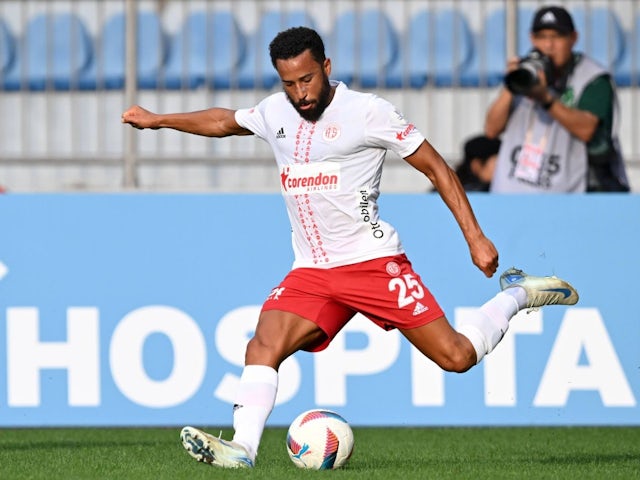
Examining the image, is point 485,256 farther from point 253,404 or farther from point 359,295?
point 253,404

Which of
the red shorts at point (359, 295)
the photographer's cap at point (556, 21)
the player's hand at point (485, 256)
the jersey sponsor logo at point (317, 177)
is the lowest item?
the red shorts at point (359, 295)

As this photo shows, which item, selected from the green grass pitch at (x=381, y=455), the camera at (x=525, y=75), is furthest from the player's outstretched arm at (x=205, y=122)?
the camera at (x=525, y=75)

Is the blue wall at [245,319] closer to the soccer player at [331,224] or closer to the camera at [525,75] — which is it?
the camera at [525,75]

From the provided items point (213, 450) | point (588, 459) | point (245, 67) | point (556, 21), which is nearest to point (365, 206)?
point (213, 450)

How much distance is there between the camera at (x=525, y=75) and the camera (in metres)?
8.75

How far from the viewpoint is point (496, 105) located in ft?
30.2

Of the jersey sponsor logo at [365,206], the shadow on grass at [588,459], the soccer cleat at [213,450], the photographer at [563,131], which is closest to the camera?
the soccer cleat at [213,450]

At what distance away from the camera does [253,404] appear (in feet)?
20.0

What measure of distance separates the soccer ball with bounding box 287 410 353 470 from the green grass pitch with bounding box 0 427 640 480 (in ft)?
0.23

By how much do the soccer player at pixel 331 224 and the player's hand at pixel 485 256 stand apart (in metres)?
0.05

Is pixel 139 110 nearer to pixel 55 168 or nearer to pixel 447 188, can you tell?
pixel 447 188

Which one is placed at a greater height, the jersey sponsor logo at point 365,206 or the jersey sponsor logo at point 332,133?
the jersey sponsor logo at point 332,133

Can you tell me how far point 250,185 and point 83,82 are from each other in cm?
165

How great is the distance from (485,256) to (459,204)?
0.29m
